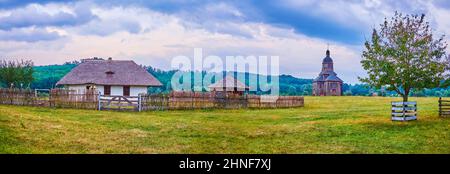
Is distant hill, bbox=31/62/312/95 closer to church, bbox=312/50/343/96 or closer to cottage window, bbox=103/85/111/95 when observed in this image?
church, bbox=312/50/343/96

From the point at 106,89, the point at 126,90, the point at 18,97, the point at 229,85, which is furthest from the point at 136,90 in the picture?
the point at 18,97

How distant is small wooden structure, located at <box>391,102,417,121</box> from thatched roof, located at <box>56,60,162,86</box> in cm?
2970

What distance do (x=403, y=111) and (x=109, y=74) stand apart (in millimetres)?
32663

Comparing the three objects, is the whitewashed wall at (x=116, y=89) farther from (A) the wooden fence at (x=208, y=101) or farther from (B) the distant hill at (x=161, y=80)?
(B) the distant hill at (x=161, y=80)

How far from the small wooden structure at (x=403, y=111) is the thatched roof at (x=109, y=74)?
29696 mm

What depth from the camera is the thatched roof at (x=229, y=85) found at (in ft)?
168

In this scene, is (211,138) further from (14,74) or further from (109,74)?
(14,74)

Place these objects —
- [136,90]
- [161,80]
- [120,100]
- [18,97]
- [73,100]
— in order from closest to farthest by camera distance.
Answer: [120,100] → [73,100] → [18,97] → [136,90] → [161,80]

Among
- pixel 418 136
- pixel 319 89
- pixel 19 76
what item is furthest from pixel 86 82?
pixel 319 89

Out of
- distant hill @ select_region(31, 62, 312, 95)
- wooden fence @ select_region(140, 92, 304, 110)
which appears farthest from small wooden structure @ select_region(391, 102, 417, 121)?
distant hill @ select_region(31, 62, 312, 95)

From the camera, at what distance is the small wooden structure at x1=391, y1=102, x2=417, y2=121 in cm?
2438

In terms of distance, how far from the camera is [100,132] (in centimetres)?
1930

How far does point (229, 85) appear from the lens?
51.4 meters

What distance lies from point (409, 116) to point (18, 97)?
28900 millimetres
